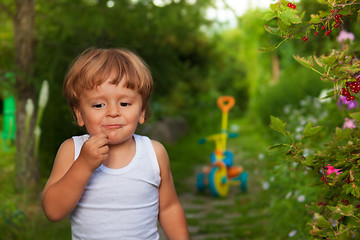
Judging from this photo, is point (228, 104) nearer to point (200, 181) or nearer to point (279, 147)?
point (200, 181)

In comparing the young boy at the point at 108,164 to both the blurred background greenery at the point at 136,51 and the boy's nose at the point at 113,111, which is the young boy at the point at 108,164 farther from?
the blurred background greenery at the point at 136,51

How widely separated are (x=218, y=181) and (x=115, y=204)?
3.92 metres

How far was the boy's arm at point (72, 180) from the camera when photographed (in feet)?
4.89

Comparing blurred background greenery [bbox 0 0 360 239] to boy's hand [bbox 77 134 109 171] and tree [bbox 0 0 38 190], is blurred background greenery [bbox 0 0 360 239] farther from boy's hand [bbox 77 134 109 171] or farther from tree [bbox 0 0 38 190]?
boy's hand [bbox 77 134 109 171]

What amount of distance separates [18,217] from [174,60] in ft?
9.77

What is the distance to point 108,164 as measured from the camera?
1645 mm

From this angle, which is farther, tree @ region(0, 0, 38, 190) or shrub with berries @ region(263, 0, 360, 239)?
tree @ region(0, 0, 38, 190)

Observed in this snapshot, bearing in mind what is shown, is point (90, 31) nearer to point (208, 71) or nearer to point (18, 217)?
point (18, 217)

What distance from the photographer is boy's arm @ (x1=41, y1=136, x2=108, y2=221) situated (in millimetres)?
1489

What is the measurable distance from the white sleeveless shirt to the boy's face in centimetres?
12

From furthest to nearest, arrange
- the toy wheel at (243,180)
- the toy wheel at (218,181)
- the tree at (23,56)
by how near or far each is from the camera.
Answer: the toy wheel at (243,180), the toy wheel at (218,181), the tree at (23,56)

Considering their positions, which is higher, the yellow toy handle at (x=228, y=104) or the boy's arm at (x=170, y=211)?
the yellow toy handle at (x=228, y=104)

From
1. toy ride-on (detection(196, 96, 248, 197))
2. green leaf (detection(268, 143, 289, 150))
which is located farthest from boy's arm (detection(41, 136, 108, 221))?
toy ride-on (detection(196, 96, 248, 197))

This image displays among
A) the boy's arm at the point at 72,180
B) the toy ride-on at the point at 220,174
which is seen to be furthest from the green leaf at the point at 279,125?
the toy ride-on at the point at 220,174
